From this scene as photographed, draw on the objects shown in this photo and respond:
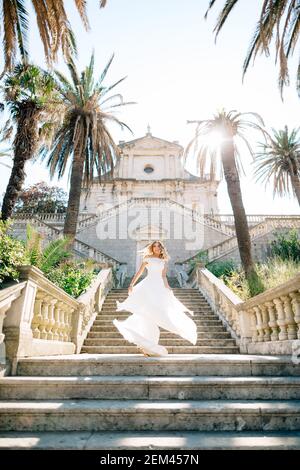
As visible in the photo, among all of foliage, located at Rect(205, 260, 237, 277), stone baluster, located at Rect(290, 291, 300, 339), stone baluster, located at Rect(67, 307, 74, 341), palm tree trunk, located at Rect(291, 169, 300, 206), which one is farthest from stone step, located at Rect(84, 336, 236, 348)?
palm tree trunk, located at Rect(291, 169, 300, 206)

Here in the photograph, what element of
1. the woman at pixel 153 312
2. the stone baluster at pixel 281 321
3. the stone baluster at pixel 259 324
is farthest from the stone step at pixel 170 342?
the stone baluster at pixel 281 321

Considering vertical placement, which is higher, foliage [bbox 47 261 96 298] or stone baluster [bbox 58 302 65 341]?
foliage [bbox 47 261 96 298]

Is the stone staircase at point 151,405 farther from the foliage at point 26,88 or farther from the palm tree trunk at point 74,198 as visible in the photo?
the foliage at point 26,88

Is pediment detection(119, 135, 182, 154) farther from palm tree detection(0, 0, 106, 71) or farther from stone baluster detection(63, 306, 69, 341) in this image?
stone baluster detection(63, 306, 69, 341)

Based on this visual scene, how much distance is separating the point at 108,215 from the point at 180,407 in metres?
20.0

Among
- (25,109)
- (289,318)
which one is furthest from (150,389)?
(25,109)

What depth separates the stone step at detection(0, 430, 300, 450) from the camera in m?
2.59

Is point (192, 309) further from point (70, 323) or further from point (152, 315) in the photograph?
point (152, 315)

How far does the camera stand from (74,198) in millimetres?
13406

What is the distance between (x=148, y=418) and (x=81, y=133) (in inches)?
536

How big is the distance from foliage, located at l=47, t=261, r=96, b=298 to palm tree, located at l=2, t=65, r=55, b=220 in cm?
357

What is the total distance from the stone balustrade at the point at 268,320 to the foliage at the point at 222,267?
630 cm

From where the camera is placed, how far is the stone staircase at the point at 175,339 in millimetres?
6685

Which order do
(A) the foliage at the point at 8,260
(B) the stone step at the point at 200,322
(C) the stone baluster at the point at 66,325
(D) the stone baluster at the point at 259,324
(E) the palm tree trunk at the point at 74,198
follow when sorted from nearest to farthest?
(A) the foliage at the point at 8,260, (D) the stone baluster at the point at 259,324, (C) the stone baluster at the point at 66,325, (B) the stone step at the point at 200,322, (E) the palm tree trunk at the point at 74,198
